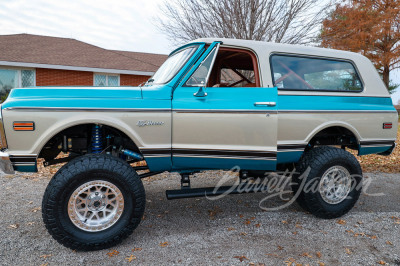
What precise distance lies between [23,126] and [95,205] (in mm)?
1056

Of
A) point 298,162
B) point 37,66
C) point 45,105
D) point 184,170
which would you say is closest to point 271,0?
point 298,162

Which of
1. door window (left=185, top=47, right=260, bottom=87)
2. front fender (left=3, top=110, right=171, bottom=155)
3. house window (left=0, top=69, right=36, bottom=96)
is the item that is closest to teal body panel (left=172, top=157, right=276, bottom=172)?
front fender (left=3, top=110, right=171, bottom=155)

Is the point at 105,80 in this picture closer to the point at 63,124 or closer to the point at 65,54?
the point at 65,54

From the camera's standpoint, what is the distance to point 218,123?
337 centimetres

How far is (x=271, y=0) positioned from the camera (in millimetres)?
10406

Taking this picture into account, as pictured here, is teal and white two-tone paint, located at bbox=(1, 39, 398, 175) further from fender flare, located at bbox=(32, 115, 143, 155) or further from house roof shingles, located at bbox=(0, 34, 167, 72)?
house roof shingles, located at bbox=(0, 34, 167, 72)

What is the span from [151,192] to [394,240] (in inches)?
140

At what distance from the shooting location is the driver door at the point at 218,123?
332 centimetres

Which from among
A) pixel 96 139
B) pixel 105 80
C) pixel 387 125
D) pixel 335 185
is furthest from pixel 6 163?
pixel 105 80

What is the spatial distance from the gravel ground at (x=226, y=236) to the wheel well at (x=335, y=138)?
38.8 inches

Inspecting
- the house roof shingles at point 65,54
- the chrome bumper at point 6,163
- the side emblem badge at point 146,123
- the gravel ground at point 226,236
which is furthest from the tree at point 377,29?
the chrome bumper at point 6,163

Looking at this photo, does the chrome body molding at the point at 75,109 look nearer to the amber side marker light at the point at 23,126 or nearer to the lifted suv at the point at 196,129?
the lifted suv at the point at 196,129

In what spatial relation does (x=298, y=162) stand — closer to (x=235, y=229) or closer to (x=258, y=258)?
(x=235, y=229)

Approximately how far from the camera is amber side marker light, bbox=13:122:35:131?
2.89 m
